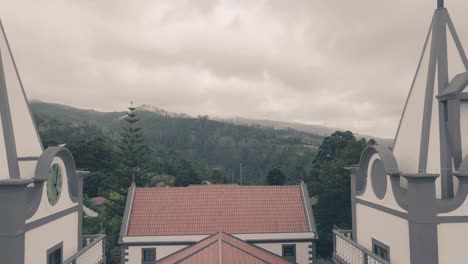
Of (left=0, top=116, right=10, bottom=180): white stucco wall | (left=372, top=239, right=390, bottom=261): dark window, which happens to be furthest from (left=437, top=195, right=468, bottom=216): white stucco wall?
(left=0, top=116, right=10, bottom=180): white stucco wall

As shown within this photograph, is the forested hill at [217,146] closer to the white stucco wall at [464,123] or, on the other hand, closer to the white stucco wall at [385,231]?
the white stucco wall at [385,231]

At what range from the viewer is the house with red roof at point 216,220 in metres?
19.0

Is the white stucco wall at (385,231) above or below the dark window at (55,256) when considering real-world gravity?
above

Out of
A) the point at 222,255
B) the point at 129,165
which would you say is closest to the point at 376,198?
the point at 222,255

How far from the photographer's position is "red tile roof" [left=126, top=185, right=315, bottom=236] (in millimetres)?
19484

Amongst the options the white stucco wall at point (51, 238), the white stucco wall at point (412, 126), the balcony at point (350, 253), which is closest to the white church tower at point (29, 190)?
the white stucco wall at point (51, 238)

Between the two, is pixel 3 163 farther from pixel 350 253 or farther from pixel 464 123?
pixel 464 123

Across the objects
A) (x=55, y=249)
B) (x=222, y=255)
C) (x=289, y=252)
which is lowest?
(x=289, y=252)

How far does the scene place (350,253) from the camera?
43.8ft

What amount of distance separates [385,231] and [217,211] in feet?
34.6

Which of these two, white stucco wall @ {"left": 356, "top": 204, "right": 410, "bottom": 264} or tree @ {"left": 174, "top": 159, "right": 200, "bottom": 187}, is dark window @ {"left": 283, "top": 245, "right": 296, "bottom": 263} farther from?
tree @ {"left": 174, "top": 159, "right": 200, "bottom": 187}

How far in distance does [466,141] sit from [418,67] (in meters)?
3.08

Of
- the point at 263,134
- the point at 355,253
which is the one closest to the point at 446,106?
the point at 355,253

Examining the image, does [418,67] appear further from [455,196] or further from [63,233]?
[63,233]
